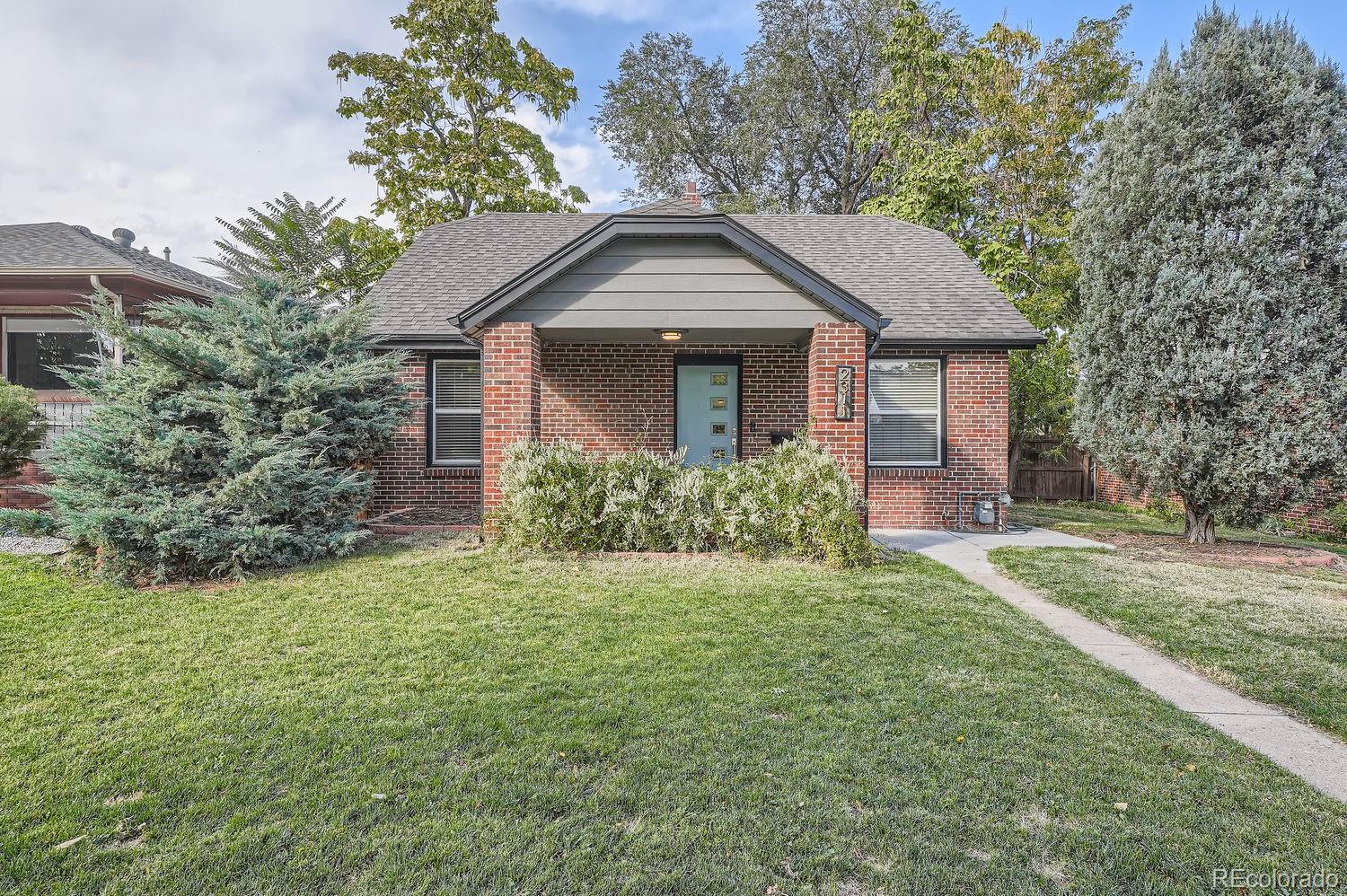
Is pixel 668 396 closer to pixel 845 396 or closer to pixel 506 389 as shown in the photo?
pixel 506 389

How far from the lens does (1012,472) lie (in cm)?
1420

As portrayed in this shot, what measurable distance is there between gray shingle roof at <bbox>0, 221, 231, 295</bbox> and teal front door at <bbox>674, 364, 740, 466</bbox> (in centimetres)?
767

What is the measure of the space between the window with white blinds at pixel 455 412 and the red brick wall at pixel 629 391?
1.08 metres

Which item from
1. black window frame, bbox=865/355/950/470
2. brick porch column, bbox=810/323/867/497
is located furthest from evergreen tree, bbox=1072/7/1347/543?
brick porch column, bbox=810/323/867/497

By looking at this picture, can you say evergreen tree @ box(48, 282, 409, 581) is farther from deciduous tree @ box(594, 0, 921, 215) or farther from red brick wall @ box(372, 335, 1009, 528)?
deciduous tree @ box(594, 0, 921, 215)

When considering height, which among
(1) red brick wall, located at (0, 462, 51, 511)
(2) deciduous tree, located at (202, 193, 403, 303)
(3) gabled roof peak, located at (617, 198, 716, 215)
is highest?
(2) deciduous tree, located at (202, 193, 403, 303)

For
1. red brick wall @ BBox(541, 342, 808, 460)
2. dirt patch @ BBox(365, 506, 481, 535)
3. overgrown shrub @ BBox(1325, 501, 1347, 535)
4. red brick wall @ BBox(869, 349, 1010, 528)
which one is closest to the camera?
dirt patch @ BBox(365, 506, 481, 535)

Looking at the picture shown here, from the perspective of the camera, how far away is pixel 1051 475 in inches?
561

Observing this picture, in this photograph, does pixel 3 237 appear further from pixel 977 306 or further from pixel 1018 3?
pixel 1018 3

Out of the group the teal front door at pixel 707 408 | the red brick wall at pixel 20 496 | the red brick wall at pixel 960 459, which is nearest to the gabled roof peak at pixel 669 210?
the teal front door at pixel 707 408

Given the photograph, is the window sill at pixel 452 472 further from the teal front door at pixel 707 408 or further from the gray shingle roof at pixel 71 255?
the gray shingle roof at pixel 71 255

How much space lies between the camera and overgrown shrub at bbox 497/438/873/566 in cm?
598

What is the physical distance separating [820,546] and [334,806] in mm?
4779

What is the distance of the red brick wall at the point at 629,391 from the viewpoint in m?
9.33
